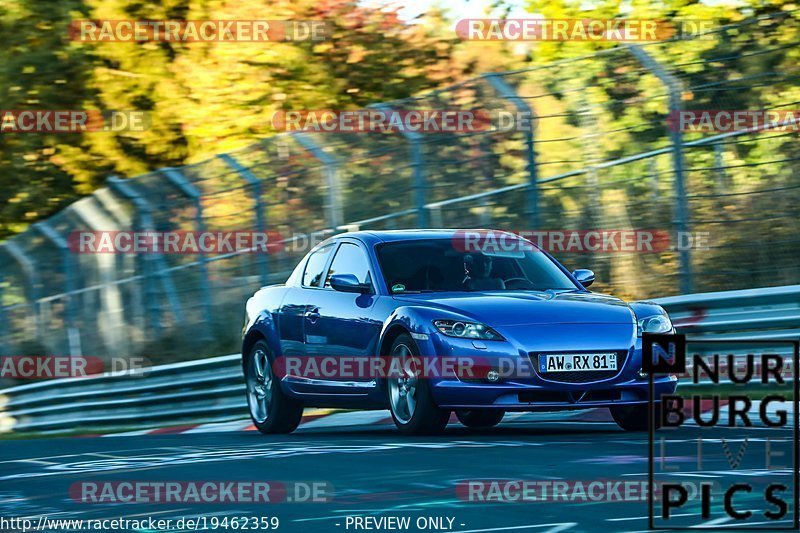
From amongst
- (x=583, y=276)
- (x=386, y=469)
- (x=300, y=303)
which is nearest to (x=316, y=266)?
(x=300, y=303)

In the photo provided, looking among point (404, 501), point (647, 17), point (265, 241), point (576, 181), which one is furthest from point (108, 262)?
point (404, 501)

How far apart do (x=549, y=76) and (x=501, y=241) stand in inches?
131

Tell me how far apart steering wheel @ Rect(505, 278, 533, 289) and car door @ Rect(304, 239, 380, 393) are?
3.16ft

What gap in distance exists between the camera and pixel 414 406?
436 inches

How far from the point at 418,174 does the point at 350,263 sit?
136 inches

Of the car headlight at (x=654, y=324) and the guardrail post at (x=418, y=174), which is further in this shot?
the guardrail post at (x=418, y=174)

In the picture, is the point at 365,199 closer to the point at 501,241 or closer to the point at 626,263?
the point at 626,263

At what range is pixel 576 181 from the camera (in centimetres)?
1633

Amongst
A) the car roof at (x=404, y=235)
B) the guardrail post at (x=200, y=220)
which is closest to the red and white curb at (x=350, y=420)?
the car roof at (x=404, y=235)

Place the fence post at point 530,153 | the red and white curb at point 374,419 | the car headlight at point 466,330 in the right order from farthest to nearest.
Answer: the fence post at point 530,153 → the red and white curb at point 374,419 → the car headlight at point 466,330

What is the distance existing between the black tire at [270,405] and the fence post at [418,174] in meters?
3.03

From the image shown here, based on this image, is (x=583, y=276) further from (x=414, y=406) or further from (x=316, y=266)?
(x=316, y=266)

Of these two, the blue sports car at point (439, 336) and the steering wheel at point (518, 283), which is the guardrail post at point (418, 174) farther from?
the steering wheel at point (518, 283)

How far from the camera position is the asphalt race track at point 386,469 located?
23.4 feet
